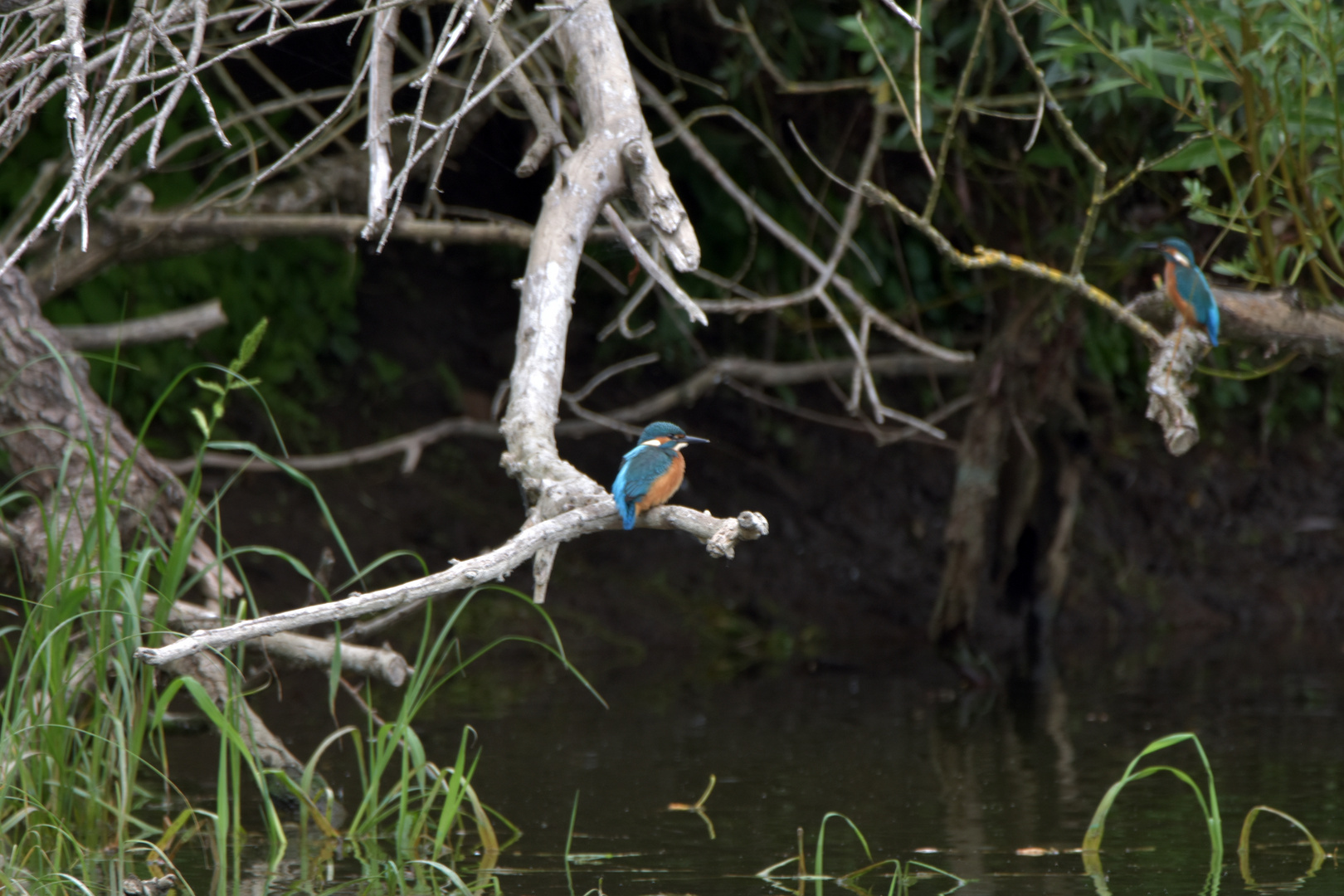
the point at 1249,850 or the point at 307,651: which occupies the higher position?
the point at 307,651

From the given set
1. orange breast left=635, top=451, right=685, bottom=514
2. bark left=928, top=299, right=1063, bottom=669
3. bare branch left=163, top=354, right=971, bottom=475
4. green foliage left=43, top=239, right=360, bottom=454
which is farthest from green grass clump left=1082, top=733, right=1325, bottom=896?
green foliage left=43, top=239, right=360, bottom=454

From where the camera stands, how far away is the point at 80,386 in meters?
3.96

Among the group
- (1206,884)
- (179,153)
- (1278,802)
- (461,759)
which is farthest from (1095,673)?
(179,153)

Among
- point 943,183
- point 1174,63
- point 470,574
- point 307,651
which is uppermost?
point 943,183

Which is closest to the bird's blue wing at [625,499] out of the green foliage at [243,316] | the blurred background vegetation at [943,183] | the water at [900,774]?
the water at [900,774]

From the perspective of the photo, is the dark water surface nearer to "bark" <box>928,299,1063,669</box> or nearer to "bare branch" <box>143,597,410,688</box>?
"bark" <box>928,299,1063,669</box>

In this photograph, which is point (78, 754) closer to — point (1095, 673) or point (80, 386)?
point (80, 386)

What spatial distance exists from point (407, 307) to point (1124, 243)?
4.38m

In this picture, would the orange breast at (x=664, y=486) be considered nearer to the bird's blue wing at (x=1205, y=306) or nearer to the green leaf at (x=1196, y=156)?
the bird's blue wing at (x=1205, y=306)

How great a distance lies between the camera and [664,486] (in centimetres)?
308

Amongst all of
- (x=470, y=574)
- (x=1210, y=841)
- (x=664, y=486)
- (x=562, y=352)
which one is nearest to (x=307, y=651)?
(x=664, y=486)

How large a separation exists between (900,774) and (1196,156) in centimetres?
216

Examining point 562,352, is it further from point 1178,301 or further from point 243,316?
point 243,316

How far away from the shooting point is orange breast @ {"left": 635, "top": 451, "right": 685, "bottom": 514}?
9.86 feet
